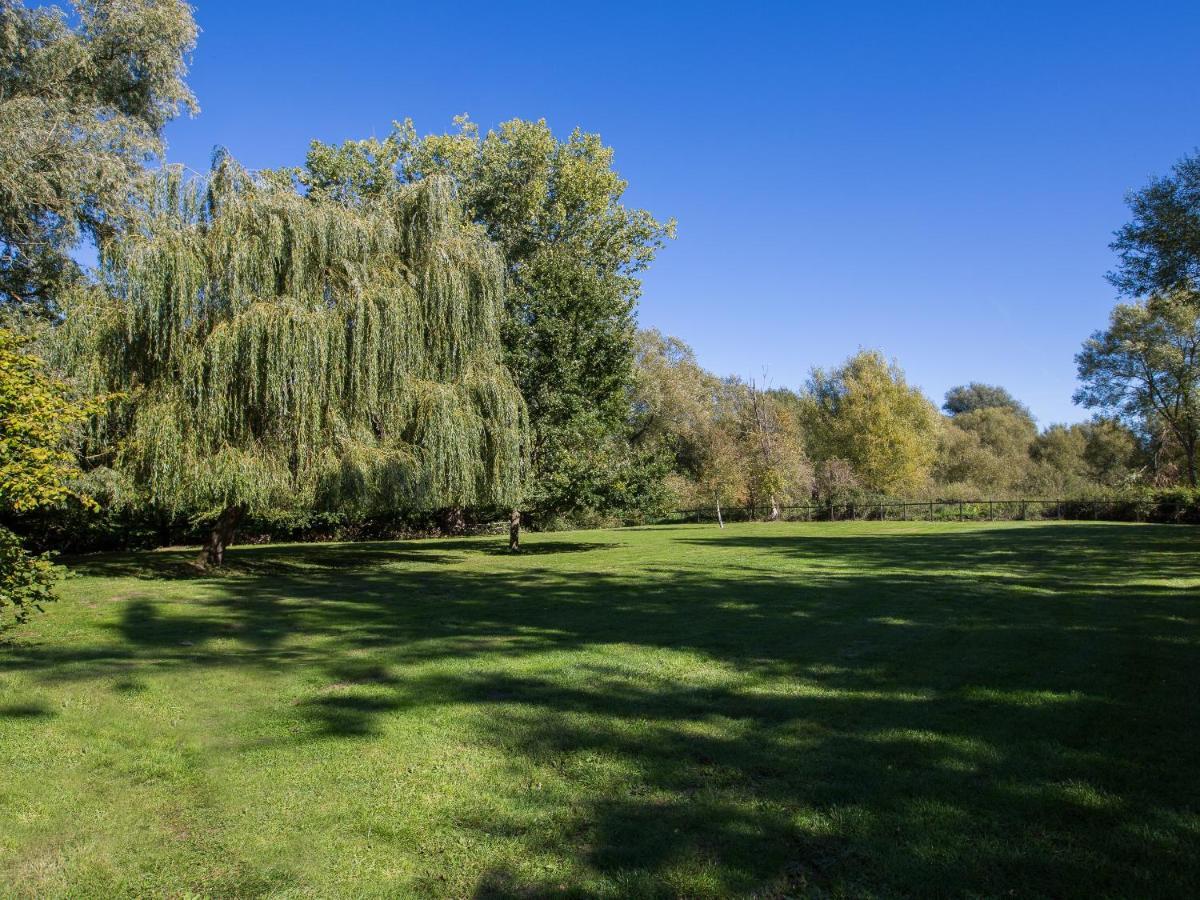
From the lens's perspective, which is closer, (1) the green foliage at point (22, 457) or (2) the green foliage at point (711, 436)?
(1) the green foliage at point (22, 457)

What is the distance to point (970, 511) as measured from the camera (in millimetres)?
38844

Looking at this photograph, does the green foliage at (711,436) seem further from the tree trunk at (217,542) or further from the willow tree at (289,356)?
the tree trunk at (217,542)

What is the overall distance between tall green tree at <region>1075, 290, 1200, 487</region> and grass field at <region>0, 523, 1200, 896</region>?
102ft

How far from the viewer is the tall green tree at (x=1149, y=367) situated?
33.6 m

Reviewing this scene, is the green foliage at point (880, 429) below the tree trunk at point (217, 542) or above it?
above

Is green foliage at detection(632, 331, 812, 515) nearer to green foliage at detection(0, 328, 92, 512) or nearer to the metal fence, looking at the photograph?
the metal fence

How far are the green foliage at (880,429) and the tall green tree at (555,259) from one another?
21826 millimetres

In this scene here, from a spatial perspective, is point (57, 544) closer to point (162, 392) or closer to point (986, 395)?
point (162, 392)

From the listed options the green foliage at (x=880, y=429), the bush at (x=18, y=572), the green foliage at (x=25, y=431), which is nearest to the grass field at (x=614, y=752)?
the bush at (x=18, y=572)

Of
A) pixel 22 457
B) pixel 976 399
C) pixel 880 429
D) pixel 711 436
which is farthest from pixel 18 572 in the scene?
pixel 976 399

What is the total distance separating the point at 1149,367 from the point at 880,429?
46.9 feet

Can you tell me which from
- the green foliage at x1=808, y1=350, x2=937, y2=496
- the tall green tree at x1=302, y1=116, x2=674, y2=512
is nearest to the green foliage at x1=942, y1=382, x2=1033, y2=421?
the green foliage at x1=808, y1=350, x2=937, y2=496

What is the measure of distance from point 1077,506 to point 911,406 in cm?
1418

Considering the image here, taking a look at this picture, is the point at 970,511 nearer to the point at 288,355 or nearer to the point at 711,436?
the point at 711,436
